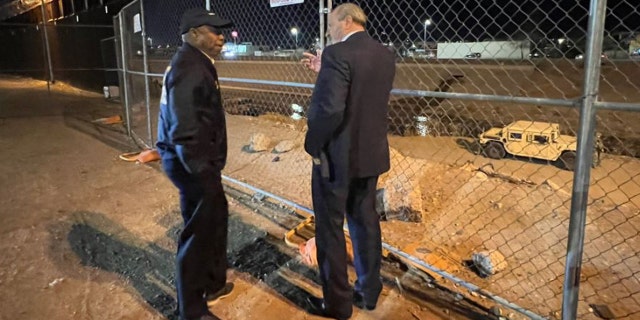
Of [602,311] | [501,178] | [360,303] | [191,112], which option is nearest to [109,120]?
[501,178]

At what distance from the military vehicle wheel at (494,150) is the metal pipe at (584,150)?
7004 millimetres

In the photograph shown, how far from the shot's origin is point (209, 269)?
9.88ft

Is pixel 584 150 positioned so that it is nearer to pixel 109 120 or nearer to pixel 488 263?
pixel 488 263

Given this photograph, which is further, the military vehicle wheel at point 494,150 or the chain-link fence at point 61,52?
the chain-link fence at point 61,52

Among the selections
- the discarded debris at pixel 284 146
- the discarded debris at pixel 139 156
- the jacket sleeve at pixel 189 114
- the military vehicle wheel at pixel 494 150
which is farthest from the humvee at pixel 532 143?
the jacket sleeve at pixel 189 114

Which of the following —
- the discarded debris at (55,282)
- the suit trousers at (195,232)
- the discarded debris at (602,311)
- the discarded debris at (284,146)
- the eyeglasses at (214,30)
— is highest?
the eyeglasses at (214,30)

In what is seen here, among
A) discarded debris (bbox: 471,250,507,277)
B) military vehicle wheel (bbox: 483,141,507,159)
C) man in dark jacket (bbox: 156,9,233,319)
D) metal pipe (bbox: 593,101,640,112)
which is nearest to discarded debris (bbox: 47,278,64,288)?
man in dark jacket (bbox: 156,9,233,319)

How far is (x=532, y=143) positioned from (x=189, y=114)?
7.86m

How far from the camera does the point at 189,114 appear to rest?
2.54 m

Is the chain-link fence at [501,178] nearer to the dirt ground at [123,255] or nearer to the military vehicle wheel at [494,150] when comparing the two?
the military vehicle wheel at [494,150]

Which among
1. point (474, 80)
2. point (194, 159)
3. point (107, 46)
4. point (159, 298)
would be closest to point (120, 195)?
point (159, 298)

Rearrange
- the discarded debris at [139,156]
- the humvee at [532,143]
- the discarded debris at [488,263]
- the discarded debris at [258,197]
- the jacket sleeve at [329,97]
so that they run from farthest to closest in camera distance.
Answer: the humvee at [532,143] → the discarded debris at [139,156] → the discarded debris at [258,197] → the discarded debris at [488,263] → the jacket sleeve at [329,97]

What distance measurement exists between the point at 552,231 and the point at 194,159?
159 inches

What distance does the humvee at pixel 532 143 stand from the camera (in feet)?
26.7
